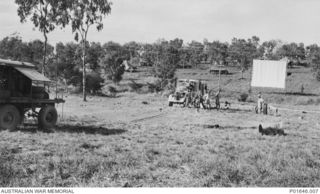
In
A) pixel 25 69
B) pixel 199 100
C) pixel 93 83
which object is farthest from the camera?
pixel 93 83

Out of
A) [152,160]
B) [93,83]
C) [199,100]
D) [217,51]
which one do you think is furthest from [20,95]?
[217,51]

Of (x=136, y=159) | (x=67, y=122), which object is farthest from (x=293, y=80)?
(x=136, y=159)

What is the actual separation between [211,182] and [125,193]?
1.86 metres

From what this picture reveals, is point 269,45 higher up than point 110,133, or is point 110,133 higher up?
point 269,45

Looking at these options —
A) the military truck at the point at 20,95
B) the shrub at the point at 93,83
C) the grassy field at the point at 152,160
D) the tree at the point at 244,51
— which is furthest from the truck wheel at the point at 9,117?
the tree at the point at 244,51

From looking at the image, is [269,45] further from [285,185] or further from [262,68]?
[285,185]

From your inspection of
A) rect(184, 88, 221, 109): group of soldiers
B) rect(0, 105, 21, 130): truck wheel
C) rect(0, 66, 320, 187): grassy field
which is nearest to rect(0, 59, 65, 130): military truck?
rect(0, 105, 21, 130): truck wheel

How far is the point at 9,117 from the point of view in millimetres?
13148

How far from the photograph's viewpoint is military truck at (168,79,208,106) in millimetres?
33272

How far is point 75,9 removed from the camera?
1403 inches

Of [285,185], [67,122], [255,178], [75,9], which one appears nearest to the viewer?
[285,185]

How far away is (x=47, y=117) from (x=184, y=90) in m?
20.8

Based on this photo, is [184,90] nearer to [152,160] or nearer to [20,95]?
[20,95]

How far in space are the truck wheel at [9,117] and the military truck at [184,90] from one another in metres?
20.5
